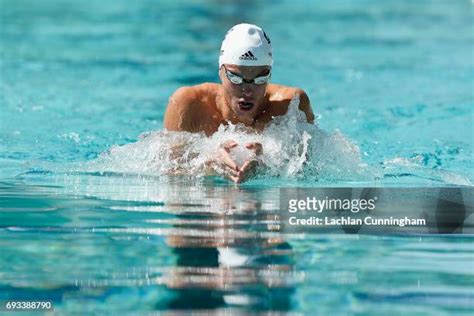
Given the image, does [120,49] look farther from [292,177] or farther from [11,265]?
[11,265]

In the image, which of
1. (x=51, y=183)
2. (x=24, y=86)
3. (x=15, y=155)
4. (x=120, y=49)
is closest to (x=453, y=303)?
(x=51, y=183)

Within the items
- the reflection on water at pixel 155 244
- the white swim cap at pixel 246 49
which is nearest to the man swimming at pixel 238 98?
the white swim cap at pixel 246 49

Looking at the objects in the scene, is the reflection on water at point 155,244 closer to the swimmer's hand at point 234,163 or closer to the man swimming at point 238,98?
the swimmer's hand at point 234,163

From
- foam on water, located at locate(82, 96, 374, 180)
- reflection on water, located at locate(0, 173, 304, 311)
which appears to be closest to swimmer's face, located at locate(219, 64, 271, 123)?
foam on water, located at locate(82, 96, 374, 180)

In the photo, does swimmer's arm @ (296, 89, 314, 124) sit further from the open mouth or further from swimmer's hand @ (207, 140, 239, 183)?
swimmer's hand @ (207, 140, 239, 183)

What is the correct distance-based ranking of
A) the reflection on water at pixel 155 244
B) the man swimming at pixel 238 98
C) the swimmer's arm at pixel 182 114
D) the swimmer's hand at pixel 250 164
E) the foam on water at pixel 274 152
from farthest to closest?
the swimmer's arm at pixel 182 114, the foam on water at pixel 274 152, the man swimming at pixel 238 98, the swimmer's hand at pixel 250 164, the reflection on water at pixel 155 244

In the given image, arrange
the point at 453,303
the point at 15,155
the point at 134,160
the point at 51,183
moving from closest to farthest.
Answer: the point at 453,303 < the point at 51,183 < the point at 134,160 < the point at 15,155

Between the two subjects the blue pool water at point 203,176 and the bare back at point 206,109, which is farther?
the bare back at point 206,109

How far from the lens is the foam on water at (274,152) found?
6.06 metres

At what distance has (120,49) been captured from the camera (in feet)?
42.4

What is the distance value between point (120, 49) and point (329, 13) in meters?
5.38

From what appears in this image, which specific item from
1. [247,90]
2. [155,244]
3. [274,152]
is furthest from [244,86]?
[155,244]

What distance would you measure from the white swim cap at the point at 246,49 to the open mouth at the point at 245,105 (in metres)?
0.24

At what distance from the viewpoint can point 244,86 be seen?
19.7ft
